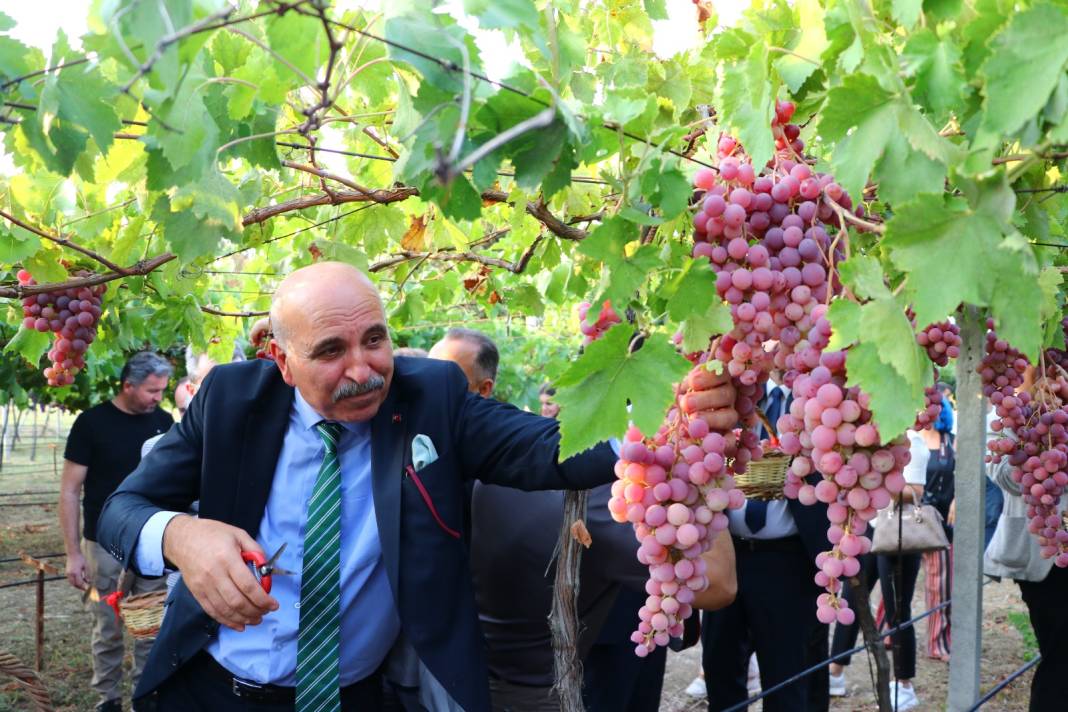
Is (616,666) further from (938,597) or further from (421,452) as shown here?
(938,597)

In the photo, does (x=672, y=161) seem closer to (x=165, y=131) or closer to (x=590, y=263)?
(x=165, y=131)

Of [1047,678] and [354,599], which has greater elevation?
[354,599]

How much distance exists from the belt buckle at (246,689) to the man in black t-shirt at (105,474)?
3679 millimetres

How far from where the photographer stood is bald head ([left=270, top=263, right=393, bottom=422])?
2.17 m

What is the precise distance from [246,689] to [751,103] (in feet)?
5.95

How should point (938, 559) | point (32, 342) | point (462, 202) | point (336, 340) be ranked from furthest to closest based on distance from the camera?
1. point (938, 559)
2. point (32, 342)
3. point (336, 340)
4. point (462, 202)

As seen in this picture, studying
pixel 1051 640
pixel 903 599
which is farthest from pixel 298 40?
pixel 903 599

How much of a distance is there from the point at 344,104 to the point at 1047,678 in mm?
3544

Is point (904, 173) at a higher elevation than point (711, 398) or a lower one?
higher

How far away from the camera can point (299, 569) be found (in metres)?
2.26

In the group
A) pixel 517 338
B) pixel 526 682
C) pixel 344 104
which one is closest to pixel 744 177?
pixel 344 104

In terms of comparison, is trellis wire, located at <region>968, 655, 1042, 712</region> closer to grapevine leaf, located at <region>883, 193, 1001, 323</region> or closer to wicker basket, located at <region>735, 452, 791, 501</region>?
wicker basket, located at <region>735, 452, 791, 501</region>

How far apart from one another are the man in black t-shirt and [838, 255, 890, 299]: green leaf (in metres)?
5.25

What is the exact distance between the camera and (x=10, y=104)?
1.28m
